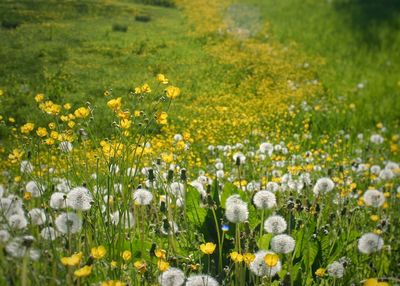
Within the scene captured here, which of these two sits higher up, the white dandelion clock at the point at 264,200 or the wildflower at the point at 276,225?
the white dandelion clock at the point at 264,200

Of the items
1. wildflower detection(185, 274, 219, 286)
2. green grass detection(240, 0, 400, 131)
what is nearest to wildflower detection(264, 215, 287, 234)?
wildflower detection(185, 274, 219, 286)

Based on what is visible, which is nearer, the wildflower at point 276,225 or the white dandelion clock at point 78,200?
the white dandelion clock at point 78,200

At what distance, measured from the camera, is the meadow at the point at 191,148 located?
220 cm

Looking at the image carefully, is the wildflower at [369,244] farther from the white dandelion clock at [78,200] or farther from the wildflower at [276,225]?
the white dandelion clock at [78,200]

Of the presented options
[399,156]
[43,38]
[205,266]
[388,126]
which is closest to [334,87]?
[388,126]

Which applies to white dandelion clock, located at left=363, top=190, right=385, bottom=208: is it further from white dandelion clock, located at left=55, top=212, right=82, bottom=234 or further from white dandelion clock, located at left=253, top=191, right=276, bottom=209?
white dandelion clock, located at left=55, top=212, right=82, bottom=234

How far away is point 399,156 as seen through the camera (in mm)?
5547

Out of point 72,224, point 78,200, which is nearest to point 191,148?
point 78,200

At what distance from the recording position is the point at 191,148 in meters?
3.87

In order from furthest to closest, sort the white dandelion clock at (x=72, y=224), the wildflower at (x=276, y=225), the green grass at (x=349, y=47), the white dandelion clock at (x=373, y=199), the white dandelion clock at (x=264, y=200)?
the green grass at (x=349, y=47) < the white dandelion clock at (x=373, y=199) < the white dandelion clock at (x=264, y=200) < the wildflower at (x=276, y=225) < the white dandelion clock at (x=72, y=224)

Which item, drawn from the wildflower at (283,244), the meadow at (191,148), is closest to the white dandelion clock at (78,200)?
the meadow at (191,148)

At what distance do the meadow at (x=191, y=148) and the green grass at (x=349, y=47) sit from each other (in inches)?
1.4

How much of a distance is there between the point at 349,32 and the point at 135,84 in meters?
5.28

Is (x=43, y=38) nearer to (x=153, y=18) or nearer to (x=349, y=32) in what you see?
(x=153, y=18)
